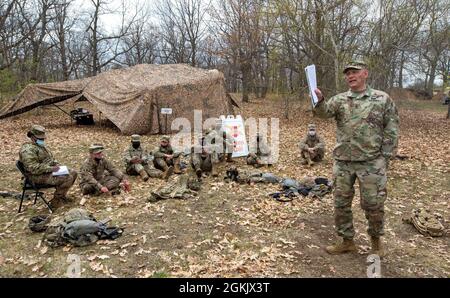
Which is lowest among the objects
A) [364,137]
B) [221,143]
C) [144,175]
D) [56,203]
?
[56,203]

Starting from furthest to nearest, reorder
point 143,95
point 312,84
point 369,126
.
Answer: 1. point 143,95
2. point 312,84
3. point 369,126

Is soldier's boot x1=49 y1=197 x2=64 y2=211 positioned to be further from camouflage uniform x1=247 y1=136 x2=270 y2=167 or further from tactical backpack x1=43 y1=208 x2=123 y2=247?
camouflage uniform x1=247 y1=136 x2=270 y2=167

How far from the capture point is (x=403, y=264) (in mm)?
4516

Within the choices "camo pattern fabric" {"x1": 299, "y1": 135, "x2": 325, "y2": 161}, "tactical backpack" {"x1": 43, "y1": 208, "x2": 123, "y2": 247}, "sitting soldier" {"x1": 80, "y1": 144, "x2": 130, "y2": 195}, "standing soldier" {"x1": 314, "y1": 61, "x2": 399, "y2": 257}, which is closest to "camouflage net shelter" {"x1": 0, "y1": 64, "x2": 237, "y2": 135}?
"camo pattern fabric" {"x1": 299, "y1": 135, "x2": 325, "y2": 161}

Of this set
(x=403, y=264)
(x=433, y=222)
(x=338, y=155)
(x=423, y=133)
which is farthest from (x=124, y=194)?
(x=423, y=133)

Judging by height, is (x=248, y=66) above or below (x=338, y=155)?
above

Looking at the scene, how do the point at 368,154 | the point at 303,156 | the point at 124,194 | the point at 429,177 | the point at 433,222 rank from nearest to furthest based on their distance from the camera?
the point at 368,154 → the point at 433,222 → the point at 124,194 → the point at 429,177 → the point at 303,156

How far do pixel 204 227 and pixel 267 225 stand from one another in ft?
3.31

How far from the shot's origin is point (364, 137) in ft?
13.7

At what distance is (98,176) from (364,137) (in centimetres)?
513

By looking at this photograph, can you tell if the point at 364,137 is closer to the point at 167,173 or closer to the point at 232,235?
the point at 232,235

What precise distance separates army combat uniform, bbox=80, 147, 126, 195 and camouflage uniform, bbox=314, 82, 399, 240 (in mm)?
4487

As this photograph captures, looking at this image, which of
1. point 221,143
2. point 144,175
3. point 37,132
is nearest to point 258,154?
point 221,143
